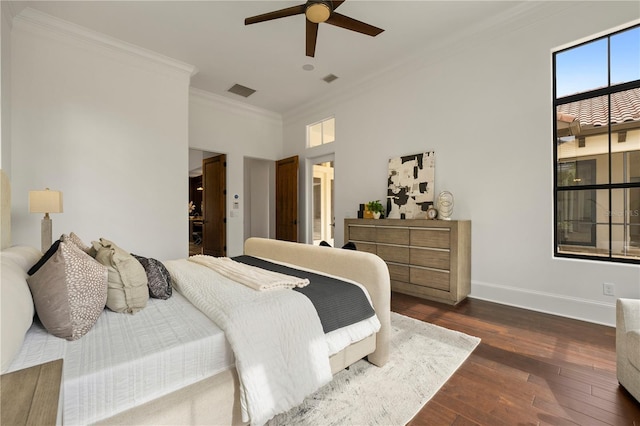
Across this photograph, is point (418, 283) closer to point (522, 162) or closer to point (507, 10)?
point (522, 162)

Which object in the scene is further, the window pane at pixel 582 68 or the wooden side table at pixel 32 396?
the window pane at pixel 582 68

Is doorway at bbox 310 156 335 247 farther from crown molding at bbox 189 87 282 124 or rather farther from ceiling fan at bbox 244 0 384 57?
ceiling fan at bbox 244 0 384 57

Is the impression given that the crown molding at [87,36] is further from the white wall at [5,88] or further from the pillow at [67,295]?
the pillow at [67,295]

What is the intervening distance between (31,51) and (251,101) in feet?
10.3

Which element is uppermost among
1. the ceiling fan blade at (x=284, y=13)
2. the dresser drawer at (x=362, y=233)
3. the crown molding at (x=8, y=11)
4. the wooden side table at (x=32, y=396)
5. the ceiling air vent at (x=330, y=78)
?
the ceiling air vent at (x=330, y=78)

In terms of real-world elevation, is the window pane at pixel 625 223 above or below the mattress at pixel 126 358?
above

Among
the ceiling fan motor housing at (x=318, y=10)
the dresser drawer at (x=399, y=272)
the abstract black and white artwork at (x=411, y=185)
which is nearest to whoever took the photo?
the ceiling fan motor housing at (x=318, y=10)

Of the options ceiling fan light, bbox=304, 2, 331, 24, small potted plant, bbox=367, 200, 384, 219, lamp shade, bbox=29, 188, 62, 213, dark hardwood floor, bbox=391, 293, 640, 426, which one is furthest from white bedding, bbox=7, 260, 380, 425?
small potted plant, bbox=367, 200, 384, 219

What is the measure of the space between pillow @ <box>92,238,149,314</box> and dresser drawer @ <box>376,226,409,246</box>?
9.92 ft

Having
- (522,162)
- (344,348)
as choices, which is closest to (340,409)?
(344,348)

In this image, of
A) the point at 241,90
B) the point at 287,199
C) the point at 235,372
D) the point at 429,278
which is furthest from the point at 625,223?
the point at 241,90

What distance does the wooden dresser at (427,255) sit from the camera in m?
3.30

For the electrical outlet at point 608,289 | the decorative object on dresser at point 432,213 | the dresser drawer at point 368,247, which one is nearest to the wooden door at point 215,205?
the dresser drawer at point 368,247

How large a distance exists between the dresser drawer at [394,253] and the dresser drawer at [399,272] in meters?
0.07
